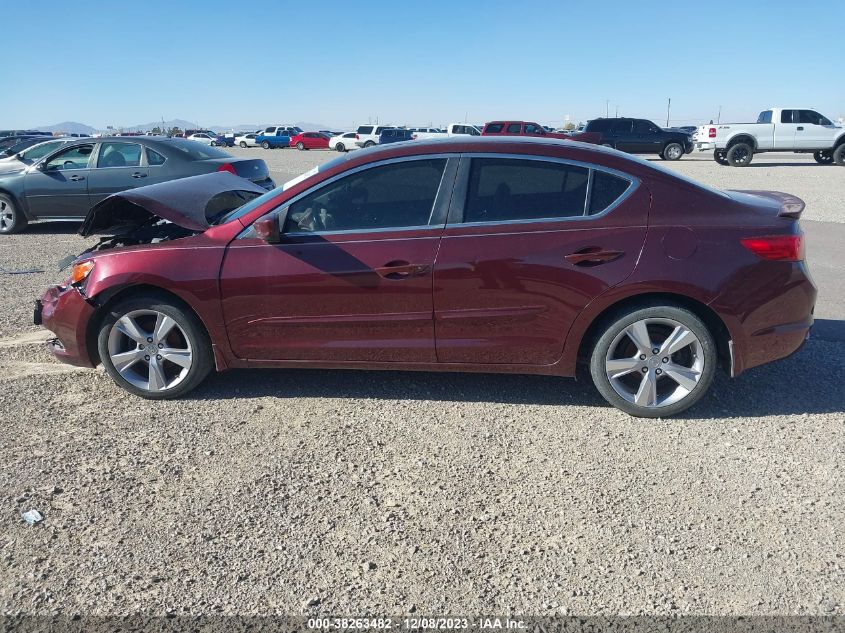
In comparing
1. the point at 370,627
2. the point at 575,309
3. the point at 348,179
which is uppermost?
the point at 348,179

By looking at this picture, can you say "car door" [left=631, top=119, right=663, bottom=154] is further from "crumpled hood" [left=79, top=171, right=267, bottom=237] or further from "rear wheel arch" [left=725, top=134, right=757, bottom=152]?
"crumpled hood" [left=79, top=171, right=267, bottom=237]

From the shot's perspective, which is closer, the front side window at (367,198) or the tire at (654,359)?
the tire at (654,359)

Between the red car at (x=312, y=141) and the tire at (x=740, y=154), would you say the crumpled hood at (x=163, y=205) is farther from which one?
the red car at (x=312, y=141)

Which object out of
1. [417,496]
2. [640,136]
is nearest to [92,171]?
[417,496]

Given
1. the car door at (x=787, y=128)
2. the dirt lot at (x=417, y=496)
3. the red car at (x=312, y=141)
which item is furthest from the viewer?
the red car at (x=312, y=141)

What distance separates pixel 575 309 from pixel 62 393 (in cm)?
341

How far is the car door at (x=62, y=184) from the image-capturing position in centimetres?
1097

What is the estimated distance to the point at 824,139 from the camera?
27.0 metres

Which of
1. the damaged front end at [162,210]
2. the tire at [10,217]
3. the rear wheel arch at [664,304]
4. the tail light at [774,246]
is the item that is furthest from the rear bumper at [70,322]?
the tire at [10,217]

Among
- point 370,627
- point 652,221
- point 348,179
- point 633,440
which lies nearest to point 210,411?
point 348,179

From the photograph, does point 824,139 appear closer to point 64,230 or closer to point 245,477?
point 64,230

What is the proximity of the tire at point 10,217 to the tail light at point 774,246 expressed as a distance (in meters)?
11.2

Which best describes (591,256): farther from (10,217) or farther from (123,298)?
(10,217)

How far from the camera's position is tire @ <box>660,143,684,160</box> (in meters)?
31.8
